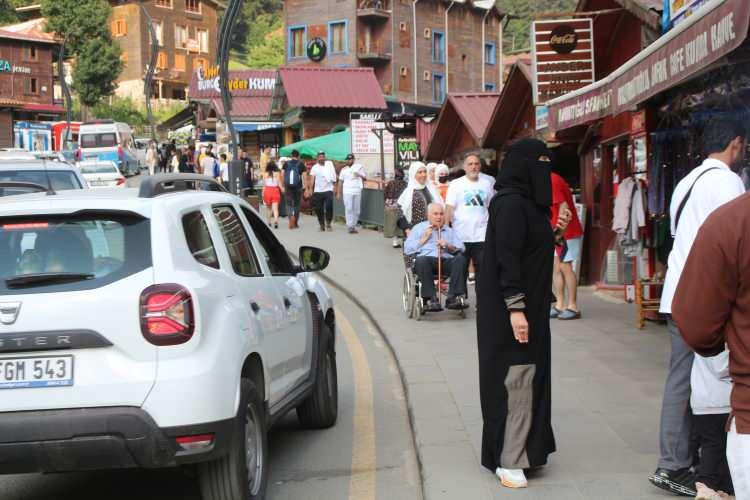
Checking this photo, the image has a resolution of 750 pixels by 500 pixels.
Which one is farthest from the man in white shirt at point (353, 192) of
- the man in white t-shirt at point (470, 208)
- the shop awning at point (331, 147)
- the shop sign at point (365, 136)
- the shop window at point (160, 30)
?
the shop window at point (160, 30)

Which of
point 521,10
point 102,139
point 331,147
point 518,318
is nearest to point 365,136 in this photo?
point 331,147

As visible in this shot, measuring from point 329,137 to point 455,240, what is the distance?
2458cm

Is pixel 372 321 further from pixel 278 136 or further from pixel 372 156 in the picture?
pixel 278 136

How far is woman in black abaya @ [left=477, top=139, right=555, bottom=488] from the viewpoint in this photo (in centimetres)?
593

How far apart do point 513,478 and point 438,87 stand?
206ft

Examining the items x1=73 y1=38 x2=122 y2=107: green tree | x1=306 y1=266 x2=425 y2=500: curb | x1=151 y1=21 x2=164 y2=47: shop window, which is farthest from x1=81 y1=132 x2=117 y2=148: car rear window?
x1=306 y1=266 x2=425 y2=500: curb

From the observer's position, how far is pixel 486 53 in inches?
2837

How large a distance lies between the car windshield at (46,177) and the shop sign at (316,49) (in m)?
52.8

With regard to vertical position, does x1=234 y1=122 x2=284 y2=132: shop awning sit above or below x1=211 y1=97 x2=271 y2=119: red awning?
below

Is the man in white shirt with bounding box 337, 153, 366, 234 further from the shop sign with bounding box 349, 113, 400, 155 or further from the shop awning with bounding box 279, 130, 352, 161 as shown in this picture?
the shop awning with bounding box 279, 130, 352, 161

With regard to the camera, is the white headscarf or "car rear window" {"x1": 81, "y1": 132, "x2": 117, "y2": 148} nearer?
the white headscarf

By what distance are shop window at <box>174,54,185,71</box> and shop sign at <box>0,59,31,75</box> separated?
1734cm

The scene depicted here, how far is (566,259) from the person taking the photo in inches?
508

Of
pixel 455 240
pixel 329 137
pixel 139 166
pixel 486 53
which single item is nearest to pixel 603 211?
pixel 455 240
